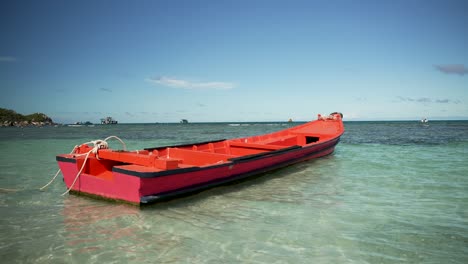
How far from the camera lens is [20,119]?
112 m

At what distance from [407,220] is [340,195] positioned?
1.84 meters

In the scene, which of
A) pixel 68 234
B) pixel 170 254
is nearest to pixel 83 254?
pixel 68 234

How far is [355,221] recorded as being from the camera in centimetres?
506

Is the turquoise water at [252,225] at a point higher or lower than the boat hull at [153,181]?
lower

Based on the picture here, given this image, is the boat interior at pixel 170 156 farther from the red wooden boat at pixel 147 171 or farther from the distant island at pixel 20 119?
the distant island at pixel 20 119

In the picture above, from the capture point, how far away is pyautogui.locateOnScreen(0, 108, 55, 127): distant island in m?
101

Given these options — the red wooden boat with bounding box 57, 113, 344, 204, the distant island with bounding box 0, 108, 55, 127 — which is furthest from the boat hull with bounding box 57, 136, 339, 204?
the distant island with bounding box 0, 108, 55, 127

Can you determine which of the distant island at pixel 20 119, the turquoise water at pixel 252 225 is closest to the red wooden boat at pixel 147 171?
the turquoise water at pixel 252 225

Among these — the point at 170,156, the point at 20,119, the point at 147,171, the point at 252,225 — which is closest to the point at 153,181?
the point at 147,171

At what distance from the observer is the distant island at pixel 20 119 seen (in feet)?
330

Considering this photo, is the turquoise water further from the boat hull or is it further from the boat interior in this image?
the boat interior

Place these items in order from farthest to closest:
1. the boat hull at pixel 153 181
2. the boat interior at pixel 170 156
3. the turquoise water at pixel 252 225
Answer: the boat interior at pixel 170 156 → the boat hull at pixel 153 181 → the turquoise water at pixel 252 225

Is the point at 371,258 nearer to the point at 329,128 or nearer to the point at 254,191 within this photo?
the point at 254,191

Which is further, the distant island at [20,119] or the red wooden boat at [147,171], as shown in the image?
the distant island at [20,119]
